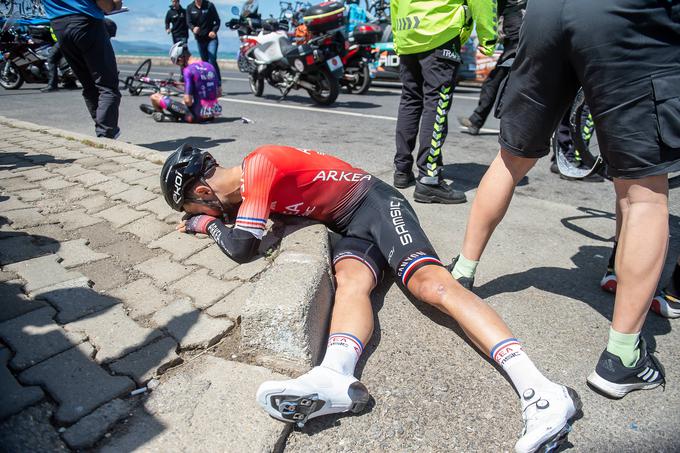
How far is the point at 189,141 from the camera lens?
18.4 ft

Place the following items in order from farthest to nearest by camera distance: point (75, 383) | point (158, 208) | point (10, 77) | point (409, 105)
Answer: point (10, 77) → point (409, 105) → point (158, 208) → point (75, 383)

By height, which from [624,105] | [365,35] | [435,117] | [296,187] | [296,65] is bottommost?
[296,187]

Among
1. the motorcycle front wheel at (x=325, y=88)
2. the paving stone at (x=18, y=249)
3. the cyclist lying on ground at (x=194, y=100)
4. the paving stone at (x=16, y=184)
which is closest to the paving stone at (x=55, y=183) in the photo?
the paving stone at (x=16, y=184)

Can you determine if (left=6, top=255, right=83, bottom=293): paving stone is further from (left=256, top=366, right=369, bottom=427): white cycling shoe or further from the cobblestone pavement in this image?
(left=256, top=366, right=369, bottom=427): white cycling shoe

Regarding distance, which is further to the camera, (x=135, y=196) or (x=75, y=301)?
(x=135, y=196)

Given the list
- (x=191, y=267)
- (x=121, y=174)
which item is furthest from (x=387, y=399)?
(x=121, y=174)

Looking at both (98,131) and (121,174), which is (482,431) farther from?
(98,131)

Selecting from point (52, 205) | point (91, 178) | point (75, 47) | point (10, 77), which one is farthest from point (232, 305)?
point (10, 77)

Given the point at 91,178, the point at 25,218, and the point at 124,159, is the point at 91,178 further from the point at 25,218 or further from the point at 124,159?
the point at 25,218

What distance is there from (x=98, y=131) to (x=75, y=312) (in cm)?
363

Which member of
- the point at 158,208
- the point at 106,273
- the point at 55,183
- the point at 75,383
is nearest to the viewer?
the point at 75,383

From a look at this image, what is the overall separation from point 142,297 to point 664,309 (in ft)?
8.20

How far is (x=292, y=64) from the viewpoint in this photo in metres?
8.66

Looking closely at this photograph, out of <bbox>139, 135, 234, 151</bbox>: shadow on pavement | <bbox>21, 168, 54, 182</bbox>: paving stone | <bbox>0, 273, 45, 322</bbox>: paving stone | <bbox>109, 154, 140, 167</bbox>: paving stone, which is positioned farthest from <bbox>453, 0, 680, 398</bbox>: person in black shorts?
<bbox>139, 135, 234, 151</bbox>: shadow on pavement
